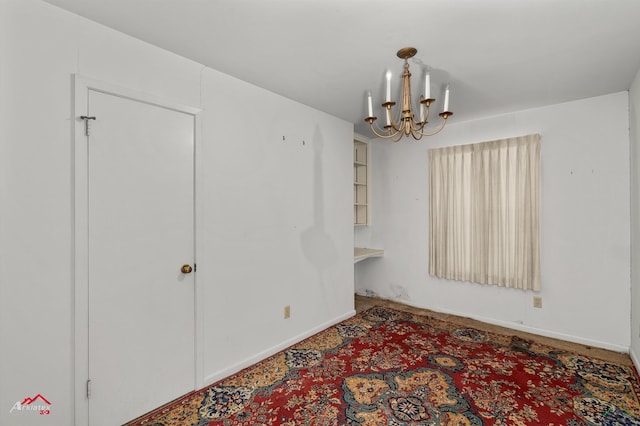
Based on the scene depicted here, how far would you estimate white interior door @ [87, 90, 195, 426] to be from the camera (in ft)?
6.10

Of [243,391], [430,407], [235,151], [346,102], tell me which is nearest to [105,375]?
[243,391]

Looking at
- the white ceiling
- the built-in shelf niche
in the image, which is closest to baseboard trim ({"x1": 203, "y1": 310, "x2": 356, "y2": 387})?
the built-in shelf niche

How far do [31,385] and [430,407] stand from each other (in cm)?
236

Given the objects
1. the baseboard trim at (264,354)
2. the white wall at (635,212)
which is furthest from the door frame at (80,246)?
the white wall at (635,212)

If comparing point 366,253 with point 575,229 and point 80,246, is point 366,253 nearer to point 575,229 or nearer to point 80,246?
point 575,229

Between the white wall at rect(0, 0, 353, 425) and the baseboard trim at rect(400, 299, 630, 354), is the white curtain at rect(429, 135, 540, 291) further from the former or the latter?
the white wall at rect(0, 0, 353, 425)

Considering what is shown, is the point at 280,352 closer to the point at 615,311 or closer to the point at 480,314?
the point at 480,314

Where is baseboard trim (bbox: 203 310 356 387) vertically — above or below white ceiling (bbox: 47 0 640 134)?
below

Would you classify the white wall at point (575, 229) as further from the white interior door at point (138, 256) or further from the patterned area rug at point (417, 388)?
the white interior door at point (138, 256)

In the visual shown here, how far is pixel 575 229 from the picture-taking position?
319 cm

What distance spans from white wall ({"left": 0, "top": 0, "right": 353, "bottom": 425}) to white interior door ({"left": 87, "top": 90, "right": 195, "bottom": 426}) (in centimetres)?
12

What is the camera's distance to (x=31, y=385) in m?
1.63

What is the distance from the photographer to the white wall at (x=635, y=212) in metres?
2.60

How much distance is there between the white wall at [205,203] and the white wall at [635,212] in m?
2.65
